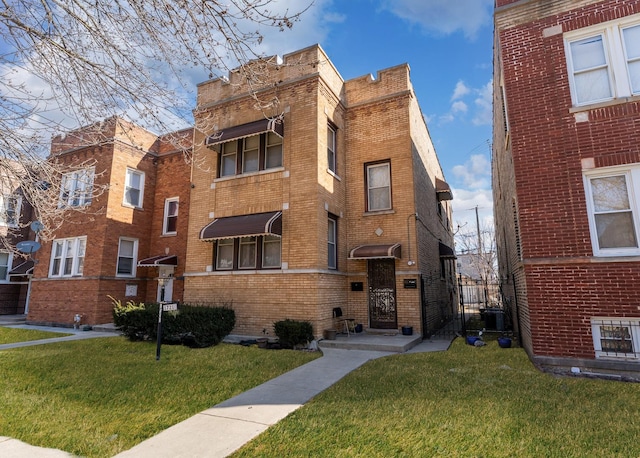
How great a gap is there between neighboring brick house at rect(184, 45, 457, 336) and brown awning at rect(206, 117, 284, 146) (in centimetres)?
5

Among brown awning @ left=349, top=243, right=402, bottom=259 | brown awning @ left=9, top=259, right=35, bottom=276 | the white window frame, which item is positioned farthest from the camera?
brown awning @ left=9, top=259, right=35, bottom=276

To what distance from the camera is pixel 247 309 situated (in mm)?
11789

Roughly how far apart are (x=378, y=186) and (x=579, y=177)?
6670 millimetres

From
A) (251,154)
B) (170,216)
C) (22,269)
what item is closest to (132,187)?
(170,216)

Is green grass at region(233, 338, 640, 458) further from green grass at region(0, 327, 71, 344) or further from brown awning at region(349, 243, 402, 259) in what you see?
green grass at region(0, 327, 71, 344)

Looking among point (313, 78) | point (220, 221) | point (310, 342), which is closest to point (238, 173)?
point (220, 221)

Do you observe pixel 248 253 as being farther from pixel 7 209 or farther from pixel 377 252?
pixel 7 209

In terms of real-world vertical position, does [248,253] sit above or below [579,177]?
below

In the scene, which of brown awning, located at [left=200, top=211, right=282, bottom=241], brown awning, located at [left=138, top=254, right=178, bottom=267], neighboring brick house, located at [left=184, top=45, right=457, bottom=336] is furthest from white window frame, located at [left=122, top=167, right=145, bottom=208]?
brown awning, located at [left=200, top=211, right=282, bottom=241]

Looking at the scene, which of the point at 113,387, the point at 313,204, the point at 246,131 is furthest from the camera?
the point at 246,131

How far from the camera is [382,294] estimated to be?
1262cm

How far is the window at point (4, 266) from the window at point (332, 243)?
20.2 meters

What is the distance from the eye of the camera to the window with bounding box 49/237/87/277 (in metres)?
16.4

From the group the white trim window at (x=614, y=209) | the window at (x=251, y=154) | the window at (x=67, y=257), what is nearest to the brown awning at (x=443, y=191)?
the window at (x=251, y=154)
